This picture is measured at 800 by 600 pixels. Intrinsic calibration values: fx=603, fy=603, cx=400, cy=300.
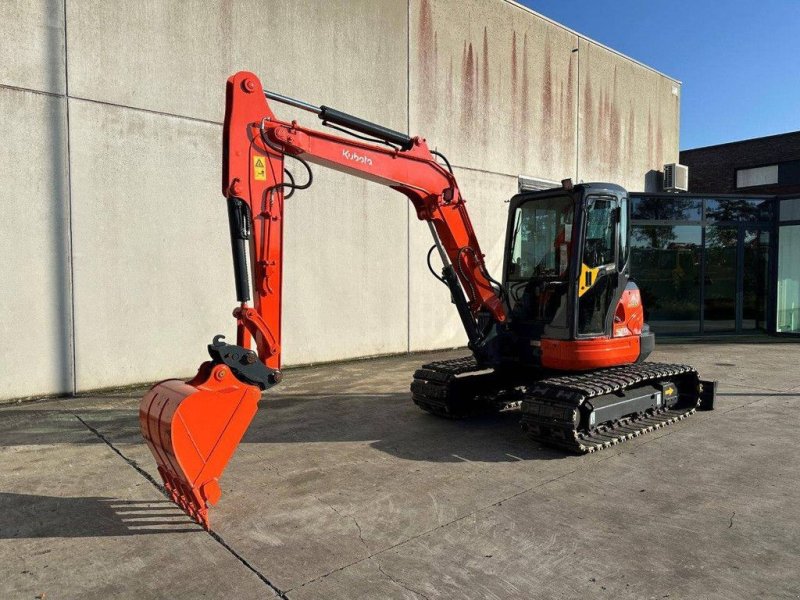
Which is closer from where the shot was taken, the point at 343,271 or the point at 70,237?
the point at 70,237

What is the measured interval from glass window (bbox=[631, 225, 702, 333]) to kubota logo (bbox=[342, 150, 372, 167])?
33.5 feet

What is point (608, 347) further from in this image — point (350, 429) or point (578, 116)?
point (578, 116)

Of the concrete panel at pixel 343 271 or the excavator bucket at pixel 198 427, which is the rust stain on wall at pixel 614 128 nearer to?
the concrete panel at pixel 343 271

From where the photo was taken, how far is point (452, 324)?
39.6ft

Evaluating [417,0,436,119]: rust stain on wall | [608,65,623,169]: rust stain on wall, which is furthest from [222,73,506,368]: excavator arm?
[608,65,623,169]: rust stain on wall

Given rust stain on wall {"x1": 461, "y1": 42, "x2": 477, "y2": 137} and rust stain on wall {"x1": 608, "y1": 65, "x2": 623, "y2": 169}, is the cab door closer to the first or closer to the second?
rust stain on wall {"x1": 461, "y1": 42, "x2": 477, "y2": 137}

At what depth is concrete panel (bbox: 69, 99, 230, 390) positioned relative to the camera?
7.75 m

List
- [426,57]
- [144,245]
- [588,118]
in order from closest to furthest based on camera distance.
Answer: [144,245] → [426,57] → [588,118]

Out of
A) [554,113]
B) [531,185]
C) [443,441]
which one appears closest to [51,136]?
[443,441]

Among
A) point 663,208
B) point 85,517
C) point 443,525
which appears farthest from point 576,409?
point 663,208

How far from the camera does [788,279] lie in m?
14.1

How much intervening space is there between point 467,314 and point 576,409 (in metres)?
1.51

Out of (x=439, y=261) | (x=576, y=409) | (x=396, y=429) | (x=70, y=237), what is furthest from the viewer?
(x=439, y=261)

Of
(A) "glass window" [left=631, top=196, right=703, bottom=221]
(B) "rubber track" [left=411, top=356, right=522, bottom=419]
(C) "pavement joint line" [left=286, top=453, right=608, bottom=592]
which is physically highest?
(A) "glass window" [left=631, top=196, right=703, bottom=221]
